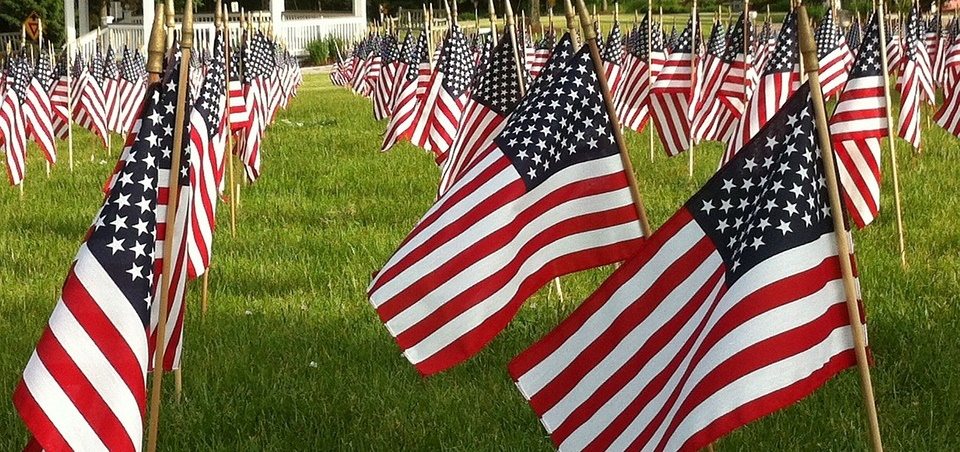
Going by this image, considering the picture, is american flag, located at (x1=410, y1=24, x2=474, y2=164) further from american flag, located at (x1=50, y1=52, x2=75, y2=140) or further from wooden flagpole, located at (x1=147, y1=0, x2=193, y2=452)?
american flag, located at (x1=50, y1=52, x2=75, y2=140)

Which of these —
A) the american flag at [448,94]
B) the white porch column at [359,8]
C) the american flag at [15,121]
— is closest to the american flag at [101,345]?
the american flag at [448,94]

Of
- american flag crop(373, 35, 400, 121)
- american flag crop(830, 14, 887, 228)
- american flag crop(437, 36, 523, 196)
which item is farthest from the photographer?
american flag crop(373, 35, 400, 121)

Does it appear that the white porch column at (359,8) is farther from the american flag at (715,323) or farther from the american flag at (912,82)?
the american flag at (715,323)

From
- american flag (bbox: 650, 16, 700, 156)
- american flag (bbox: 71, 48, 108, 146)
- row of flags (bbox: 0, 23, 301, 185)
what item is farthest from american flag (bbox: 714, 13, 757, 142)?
american flag (bbox: 71, 48, 108, 146)

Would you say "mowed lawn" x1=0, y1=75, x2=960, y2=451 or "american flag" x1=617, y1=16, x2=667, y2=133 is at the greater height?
"american flag" x1=617, y1=16, x2=667, y2=133

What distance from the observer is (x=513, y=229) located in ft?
15.7

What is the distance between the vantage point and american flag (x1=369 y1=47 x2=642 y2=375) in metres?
4.73

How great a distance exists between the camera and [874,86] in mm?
8062

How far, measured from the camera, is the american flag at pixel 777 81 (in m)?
9.13

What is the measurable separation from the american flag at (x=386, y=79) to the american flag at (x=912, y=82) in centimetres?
822

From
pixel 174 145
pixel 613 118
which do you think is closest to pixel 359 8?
pixel 613 118

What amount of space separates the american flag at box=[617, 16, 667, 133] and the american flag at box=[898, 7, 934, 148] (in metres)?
2.55

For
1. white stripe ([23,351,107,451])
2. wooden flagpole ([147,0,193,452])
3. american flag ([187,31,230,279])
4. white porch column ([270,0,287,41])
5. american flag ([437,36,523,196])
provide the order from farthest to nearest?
white porch column ([270,0,287,41]) → american flag ([437,36,523,196]) → american flag ([187,31,230,279]) → wooden flagpole ([147,0,193,452]) → white stripe ([23,351,107,451])

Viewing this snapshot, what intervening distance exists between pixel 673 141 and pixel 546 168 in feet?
30.4
